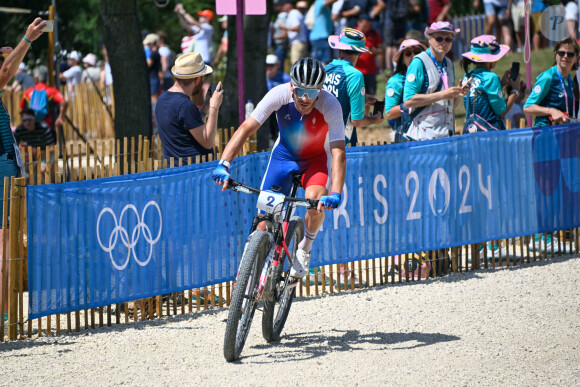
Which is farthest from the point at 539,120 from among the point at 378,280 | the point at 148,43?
the point at 148,43

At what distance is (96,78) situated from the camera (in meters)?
22.8

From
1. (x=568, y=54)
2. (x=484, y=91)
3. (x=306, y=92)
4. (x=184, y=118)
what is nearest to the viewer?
(x=306, y=92)

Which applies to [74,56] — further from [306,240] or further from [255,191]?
[255,191]

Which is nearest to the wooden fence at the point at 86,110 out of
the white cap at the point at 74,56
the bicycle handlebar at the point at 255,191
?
the white cap at the point at 74,56

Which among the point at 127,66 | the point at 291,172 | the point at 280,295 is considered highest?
the point at 127,66

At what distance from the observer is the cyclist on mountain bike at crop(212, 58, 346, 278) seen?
22.7 feet

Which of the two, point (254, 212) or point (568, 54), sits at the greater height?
point (568, 54)

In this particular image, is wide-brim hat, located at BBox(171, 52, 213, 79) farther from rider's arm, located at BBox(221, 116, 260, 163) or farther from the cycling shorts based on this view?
rider's arm, located at BBox(221, 116, 260, 163)

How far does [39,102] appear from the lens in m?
16.8

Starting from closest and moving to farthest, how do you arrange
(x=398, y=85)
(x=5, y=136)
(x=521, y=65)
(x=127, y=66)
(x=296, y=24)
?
1. (x=5, y=136)
2. (x=398, y=85)
3. (x=127, y=66)
4. (x=296, y=24)
5. (x=521, y=65)

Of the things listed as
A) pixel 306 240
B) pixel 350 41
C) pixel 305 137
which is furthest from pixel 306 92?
pixel 350 41

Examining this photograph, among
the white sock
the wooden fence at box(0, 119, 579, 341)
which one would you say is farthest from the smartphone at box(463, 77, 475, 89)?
the white sock

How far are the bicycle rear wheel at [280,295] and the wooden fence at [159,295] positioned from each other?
128 centimetres

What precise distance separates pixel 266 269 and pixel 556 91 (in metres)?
5.57
